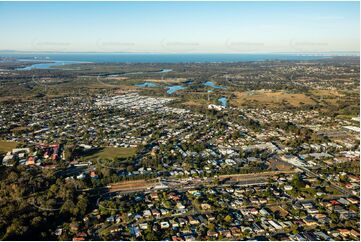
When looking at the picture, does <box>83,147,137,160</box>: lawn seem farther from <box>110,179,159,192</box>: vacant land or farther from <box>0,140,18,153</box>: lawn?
<box>0,140,18,153</box>: lawn

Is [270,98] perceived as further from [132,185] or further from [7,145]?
[7,145]

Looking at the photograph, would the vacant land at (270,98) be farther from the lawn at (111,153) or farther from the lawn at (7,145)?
the lawn at (7,145)

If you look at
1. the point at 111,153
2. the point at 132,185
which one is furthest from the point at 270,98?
the point at 132,185

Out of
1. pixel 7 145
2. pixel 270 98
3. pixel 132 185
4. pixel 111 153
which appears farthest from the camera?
pixel 270 98

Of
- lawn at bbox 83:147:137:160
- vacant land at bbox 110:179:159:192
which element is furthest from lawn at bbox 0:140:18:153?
vacant land at bbox 110:179:159:192

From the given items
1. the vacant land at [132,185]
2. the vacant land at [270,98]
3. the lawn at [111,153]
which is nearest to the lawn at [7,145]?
the lawn at [111,153]

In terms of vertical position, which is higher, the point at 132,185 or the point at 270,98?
the point at 132,185
